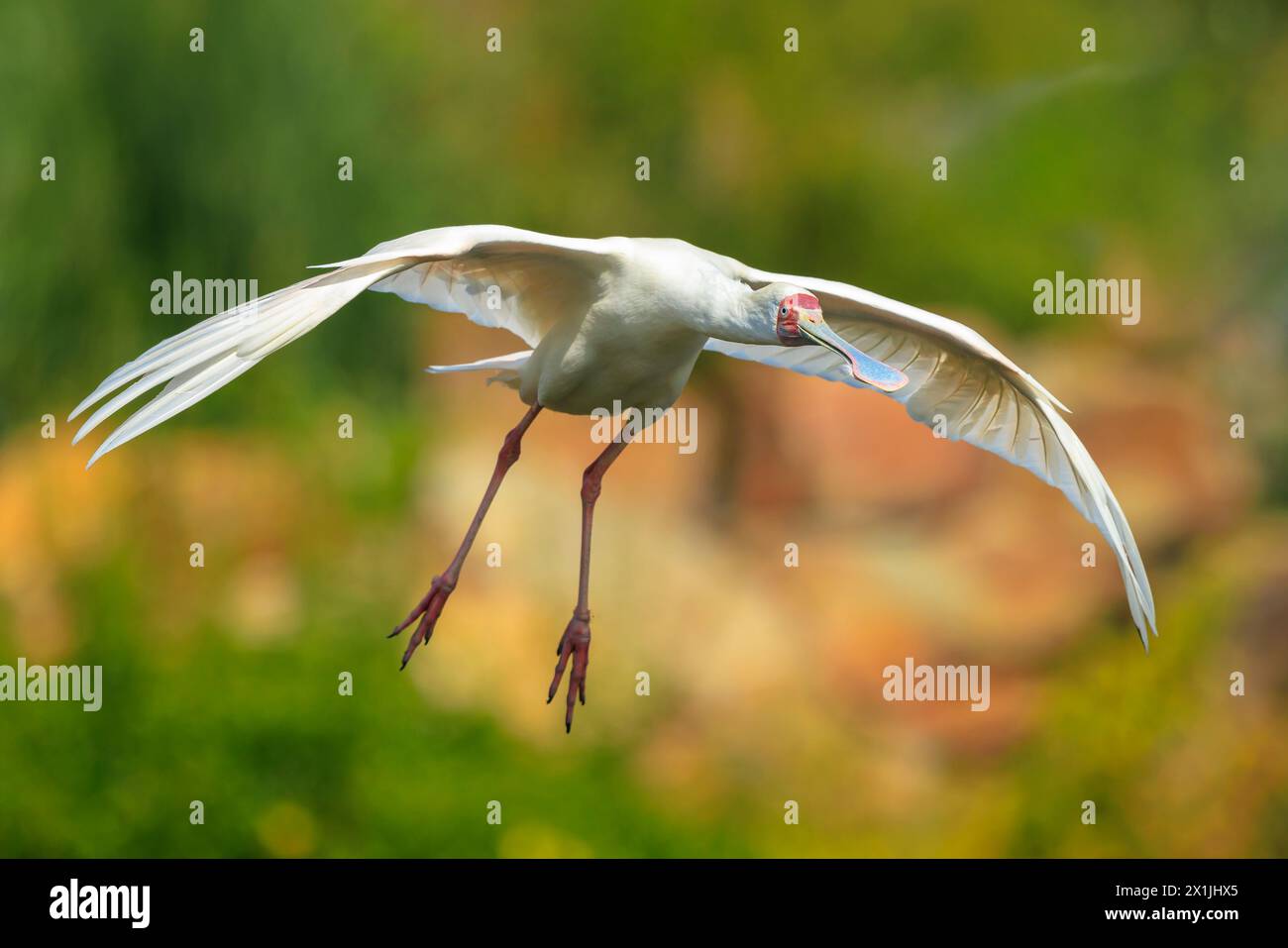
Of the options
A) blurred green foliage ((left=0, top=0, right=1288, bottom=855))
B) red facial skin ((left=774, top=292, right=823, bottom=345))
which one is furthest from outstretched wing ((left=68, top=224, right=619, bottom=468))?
blurred green foliage ((left=0, top=0, right=1288, bottom=855))

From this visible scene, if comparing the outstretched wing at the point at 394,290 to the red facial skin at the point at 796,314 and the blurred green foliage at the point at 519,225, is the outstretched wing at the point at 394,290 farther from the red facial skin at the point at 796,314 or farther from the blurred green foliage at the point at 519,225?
the blurred green foliage at the point at 519,225

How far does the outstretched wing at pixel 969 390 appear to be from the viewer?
5141mm

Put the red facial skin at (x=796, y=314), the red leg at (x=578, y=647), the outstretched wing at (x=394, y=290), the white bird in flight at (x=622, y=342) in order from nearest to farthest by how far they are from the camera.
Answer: the outstretched wing at (x=394, y=290), the white bird in flight at (x=622, y=342), the red facial skin at (x=796, y=314), the red leg at (x=578, y=647)

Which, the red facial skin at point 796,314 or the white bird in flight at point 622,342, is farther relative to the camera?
the red facial skin at point 796,314

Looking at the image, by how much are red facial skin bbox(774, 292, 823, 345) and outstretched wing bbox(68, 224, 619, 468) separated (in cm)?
68

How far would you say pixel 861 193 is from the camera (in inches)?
707

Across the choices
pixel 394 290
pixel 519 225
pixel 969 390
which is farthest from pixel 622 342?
pixel 519 225

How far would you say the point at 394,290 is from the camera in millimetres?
5668

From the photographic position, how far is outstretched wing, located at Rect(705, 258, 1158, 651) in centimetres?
514

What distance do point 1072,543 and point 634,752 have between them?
3931 mm

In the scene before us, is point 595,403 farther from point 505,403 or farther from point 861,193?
point 861,193

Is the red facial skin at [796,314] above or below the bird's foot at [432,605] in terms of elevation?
above

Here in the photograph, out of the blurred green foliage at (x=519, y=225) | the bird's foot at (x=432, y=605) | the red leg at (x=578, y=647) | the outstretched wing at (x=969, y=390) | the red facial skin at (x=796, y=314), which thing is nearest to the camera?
the red facial skin at (x=796, y=314)

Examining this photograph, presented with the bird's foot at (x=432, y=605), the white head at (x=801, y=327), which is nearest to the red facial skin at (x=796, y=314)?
the white head at (x=801, y=327)
